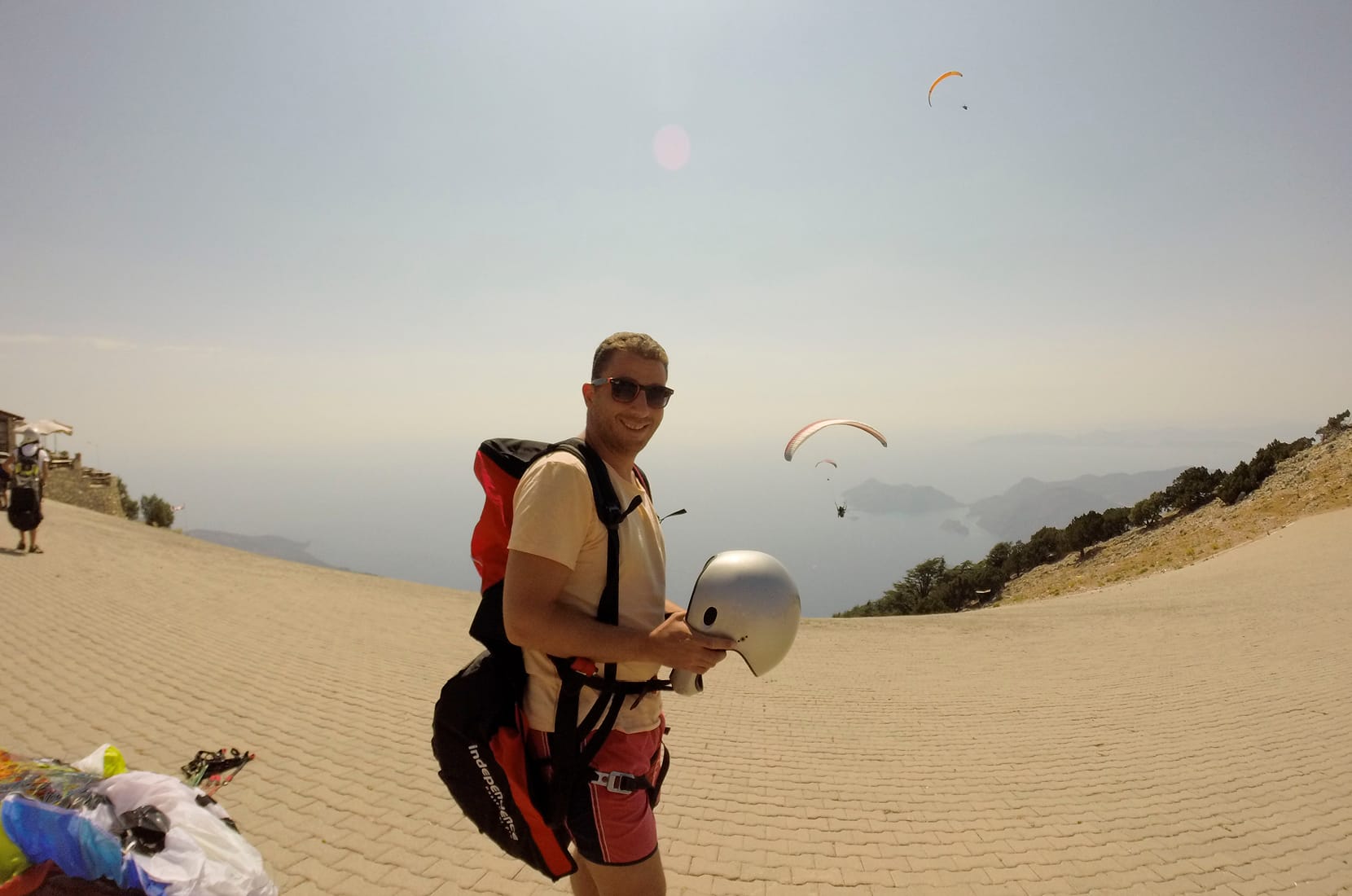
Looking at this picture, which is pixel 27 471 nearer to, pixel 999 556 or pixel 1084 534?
pixel 999 556

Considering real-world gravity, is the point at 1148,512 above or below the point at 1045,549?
above

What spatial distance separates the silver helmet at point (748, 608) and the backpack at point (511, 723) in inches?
13.0

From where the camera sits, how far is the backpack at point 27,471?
38.0ft

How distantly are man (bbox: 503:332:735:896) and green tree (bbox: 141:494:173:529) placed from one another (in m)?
35.5

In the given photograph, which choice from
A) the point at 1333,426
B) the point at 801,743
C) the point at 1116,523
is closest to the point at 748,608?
the point at 801,743

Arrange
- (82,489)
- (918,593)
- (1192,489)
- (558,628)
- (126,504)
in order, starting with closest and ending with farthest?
(558,628), (82,489), (126,504), (1192,489), (918,593)

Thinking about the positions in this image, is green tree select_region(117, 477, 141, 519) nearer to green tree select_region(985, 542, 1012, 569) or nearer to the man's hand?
the man's hand

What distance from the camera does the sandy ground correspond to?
14.9 feet

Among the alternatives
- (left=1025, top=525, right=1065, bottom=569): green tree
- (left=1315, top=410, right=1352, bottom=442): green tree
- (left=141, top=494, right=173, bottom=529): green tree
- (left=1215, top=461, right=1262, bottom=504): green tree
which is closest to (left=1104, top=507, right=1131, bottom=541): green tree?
(left=1025, top=525, right=1065, bottom=569): green tree

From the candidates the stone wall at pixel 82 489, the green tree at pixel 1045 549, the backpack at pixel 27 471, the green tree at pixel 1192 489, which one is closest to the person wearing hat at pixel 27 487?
the backpack at pixel 27 471

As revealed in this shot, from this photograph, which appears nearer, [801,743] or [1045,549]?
[801,743]

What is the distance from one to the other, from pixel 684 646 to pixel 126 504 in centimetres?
3812

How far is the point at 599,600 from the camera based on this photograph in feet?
6.30

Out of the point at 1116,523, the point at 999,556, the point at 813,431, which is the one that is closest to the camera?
the point at 813,431
